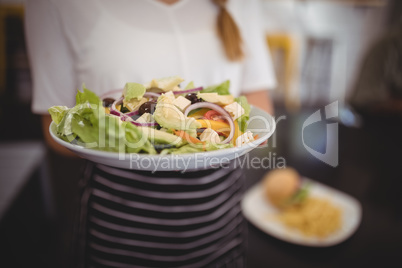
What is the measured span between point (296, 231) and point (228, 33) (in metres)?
0.85

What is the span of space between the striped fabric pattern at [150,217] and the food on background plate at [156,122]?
27 centimetres

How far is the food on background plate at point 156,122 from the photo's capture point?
0.54 metres

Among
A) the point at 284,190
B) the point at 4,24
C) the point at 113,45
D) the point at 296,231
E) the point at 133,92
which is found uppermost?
the point at 4,24

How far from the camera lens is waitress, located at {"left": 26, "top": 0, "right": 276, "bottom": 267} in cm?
87

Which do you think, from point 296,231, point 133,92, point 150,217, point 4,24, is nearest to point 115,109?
point 133,92

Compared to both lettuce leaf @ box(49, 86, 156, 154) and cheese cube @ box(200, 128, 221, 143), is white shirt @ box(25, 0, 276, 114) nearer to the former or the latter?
lettuce leaf @ box(49, 86, 156, 154)

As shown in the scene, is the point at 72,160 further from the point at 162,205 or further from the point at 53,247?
the point at 162,205

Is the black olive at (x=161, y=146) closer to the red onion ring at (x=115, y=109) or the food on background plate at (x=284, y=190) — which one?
the red onion ring at (x=115, y=109)

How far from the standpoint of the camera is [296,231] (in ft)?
3.89

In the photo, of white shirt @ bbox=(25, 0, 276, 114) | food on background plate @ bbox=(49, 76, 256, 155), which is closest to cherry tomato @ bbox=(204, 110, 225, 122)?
food on background plate @ bbox=(49, 76, 256, 155)

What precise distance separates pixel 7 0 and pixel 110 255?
14.7 feet

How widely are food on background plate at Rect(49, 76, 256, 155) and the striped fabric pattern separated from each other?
27cm

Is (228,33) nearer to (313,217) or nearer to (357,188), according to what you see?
(313,217)

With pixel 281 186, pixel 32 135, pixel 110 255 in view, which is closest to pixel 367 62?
pixel 281 186
